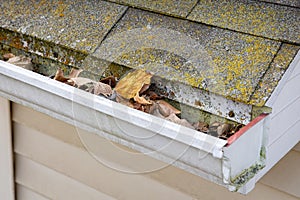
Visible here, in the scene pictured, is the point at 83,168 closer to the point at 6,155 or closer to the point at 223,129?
the point at 6,155

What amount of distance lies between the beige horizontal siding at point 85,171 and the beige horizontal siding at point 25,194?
30 millimetres

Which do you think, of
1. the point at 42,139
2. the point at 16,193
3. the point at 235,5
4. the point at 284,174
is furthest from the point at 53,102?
the point at 16,193

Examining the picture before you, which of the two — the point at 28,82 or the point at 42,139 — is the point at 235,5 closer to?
the point at 28,82

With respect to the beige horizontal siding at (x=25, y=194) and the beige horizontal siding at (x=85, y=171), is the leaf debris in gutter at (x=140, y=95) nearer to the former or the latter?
the beige horizontal siding at (x=85, y=171)

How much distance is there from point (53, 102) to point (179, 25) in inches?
12.3

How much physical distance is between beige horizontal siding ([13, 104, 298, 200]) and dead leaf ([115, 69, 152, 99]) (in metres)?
0.39

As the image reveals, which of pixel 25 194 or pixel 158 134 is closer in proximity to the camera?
pixel 158 134

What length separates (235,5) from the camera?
1.04m

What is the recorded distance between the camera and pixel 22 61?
1.19 meters

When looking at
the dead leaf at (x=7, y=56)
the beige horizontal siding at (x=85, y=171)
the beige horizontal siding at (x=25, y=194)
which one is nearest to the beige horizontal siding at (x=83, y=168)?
the beige horizontal siding at (x=85, y=171)

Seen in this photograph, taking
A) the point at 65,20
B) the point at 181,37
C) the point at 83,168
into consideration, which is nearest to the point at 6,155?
the point at 83,168

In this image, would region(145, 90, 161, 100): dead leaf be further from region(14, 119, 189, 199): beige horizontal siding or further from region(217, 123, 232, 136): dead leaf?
region(14, 119, 189, 199): beige horizontal siding

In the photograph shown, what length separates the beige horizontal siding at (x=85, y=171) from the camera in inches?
50.8

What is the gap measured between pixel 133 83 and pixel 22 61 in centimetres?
34
